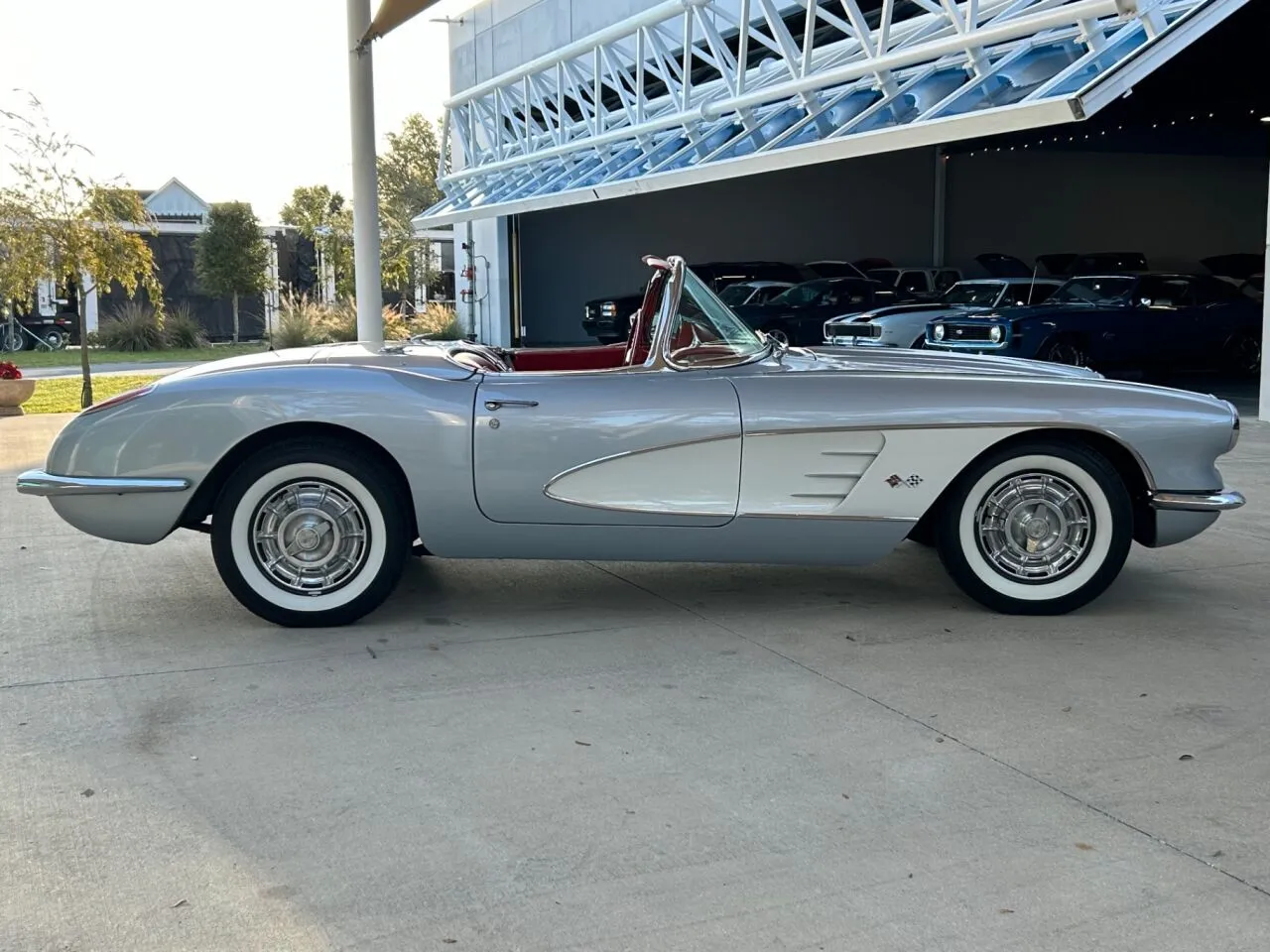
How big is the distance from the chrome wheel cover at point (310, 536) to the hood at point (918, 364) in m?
1.89

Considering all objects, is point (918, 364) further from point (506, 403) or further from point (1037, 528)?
point (506, 403)

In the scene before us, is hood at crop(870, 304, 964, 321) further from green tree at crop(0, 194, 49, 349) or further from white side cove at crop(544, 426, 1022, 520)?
white side cove at crop(544, 426, 1022, 520)

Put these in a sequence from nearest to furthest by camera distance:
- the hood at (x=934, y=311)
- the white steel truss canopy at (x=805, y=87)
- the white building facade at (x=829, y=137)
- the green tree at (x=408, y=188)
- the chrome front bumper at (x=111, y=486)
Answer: the chrome front bumper at (x=111, y=486) < the white steel truss canopy at (x=805, y=87) < the white building facade at (x=829, y=137) < the hood at (x=934, y=311) < the green tree at (x=408, y=188)

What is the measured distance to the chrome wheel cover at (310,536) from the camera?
495 centimetres

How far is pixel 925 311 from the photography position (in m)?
16.7

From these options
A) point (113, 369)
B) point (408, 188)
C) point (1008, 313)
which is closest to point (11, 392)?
point (113, 369)

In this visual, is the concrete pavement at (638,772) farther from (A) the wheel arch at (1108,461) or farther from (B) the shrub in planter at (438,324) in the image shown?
(B) the shrub in planter at (438,324)

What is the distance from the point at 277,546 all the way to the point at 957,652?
262cm

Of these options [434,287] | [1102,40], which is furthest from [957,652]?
[434,287]

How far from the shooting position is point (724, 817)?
10.7ft

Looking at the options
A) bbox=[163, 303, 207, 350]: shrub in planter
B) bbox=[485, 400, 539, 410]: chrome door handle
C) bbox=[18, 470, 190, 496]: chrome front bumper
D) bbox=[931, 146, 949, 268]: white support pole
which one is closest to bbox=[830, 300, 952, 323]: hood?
bbox=[485, 400, 539, 410]: chrome door handle

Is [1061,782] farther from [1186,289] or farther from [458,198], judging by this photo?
[458,198]

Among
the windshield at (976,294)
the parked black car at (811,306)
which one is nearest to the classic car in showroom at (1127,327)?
the windshield at (976,294)

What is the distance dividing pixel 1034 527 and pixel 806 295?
16.6 metres
